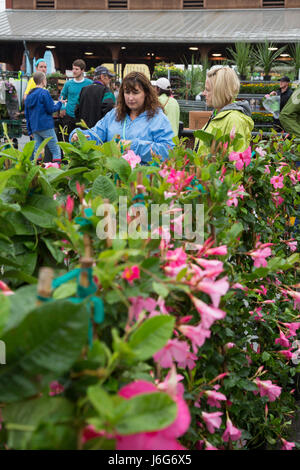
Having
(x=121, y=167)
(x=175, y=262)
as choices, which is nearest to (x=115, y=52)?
(x=121, y=167)

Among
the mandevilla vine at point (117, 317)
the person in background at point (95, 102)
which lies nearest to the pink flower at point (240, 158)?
the mandevilla vine at point (117, 317)

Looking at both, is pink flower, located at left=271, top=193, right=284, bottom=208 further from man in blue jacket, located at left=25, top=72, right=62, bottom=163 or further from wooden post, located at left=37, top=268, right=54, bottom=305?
man in blue jacket, located at left=25, top=72, right=62, bottom=163

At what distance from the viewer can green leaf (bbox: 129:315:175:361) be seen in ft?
2.39

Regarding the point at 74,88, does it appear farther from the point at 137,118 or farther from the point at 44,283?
the point at 44,283

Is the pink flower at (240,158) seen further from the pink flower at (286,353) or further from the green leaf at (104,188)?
the green leaf at (104,188)

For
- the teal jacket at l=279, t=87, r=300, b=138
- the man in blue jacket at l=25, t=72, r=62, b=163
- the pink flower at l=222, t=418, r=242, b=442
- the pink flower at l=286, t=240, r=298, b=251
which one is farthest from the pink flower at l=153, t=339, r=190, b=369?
the man in blue jacket at l=25, t=72, r=62, b=163

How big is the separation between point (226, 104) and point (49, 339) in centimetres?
349

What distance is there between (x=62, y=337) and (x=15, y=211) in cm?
72

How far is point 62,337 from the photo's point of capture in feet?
2.10

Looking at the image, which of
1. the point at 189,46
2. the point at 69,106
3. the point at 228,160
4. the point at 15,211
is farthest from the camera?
the point at 189,46

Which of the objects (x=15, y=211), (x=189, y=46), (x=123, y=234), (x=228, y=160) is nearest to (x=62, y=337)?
(x=123, y=234)

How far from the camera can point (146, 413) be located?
2.10 feet
